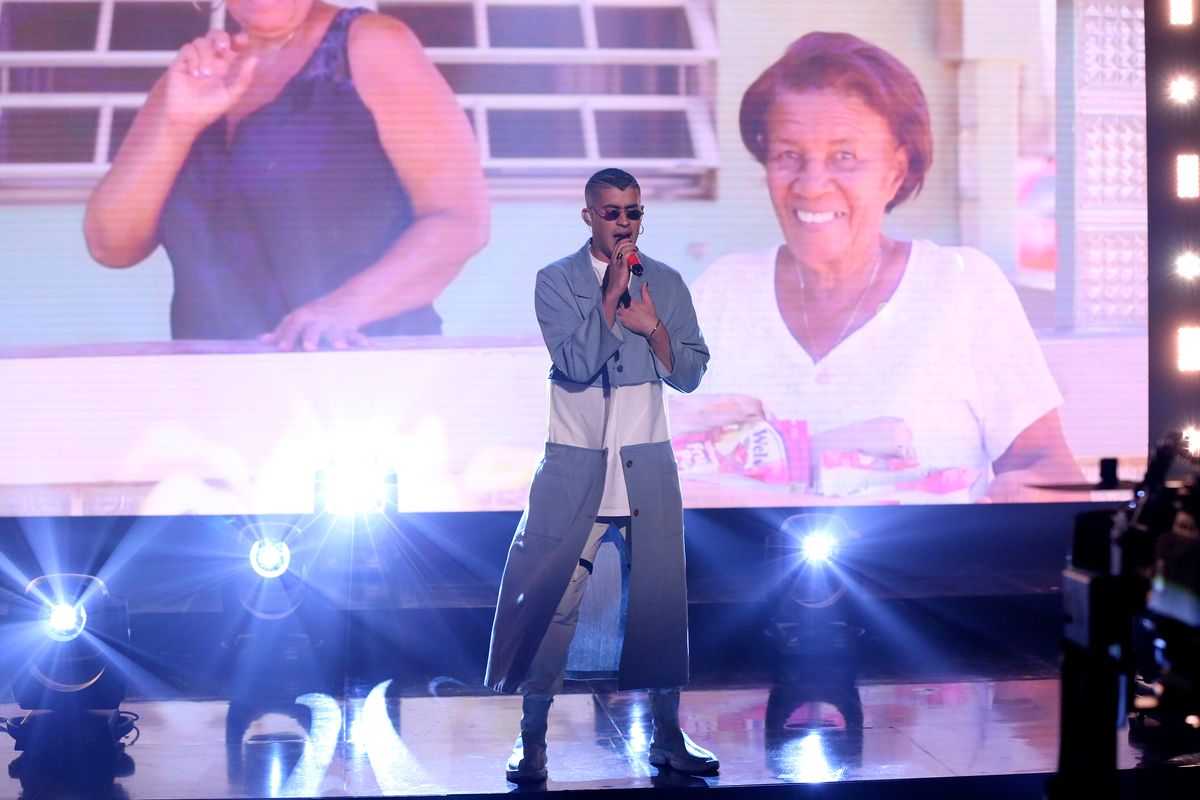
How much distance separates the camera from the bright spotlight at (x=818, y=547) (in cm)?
509

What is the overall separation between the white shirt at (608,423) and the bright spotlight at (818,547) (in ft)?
6.38

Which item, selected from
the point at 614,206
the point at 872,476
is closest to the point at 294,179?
the point at 614,206

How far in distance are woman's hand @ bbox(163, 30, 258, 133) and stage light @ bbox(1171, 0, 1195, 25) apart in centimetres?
388

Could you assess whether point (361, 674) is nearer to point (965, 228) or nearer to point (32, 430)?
point (32, 430)

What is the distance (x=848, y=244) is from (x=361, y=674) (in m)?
2.65

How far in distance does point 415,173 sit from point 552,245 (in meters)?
0.64

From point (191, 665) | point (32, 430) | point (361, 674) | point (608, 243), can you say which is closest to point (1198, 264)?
point (608, 243)

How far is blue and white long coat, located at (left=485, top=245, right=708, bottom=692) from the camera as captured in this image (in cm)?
324

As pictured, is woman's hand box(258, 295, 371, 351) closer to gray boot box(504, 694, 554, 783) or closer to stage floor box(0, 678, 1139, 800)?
stage floor box(0, 678, 1139, 800)

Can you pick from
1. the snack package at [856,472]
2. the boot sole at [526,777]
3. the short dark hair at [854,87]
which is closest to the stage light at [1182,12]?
the short dark hair at [854,87]

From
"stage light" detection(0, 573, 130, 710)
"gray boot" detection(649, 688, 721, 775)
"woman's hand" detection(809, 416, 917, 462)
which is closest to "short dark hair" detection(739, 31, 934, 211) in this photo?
"woman's hand" detection(809, 416, 917, 462)

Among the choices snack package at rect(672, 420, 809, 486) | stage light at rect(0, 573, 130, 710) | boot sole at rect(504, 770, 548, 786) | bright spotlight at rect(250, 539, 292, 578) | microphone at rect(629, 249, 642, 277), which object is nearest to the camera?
microphone at rect(629, 249, 642, 277)

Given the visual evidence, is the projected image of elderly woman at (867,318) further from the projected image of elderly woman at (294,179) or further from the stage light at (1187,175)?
the projected image of elderly woman at (294,179)

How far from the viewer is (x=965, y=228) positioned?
A: 17.9 feet
